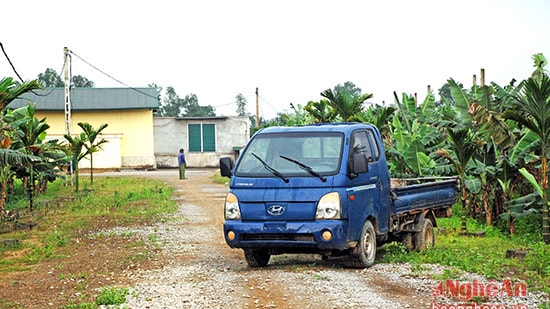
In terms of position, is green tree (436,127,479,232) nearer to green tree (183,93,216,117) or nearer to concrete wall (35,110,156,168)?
concrete wall (35,110,156,168)

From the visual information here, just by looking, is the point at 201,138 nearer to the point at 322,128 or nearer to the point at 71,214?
the point at 71,214

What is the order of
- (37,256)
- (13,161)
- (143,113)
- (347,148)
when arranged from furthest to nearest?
1. (143,113)
2. (13,161)
3. (37,256)
4. (347,148)

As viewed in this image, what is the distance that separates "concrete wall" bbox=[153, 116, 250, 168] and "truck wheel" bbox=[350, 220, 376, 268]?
42.3m

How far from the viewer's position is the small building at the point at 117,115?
51.1 m

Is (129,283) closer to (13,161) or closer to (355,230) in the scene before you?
(355,230)

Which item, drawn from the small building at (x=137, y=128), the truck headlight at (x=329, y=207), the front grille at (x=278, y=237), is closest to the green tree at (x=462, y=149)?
the truck headlight at (x=329, y=207)

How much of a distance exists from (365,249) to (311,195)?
1.27 meters

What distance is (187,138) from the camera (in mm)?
53656

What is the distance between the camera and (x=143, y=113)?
5234cm

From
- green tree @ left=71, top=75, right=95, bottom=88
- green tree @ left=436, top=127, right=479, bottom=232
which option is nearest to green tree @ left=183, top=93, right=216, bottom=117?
green tree @ left=71, top=75, right=95, bottom=88

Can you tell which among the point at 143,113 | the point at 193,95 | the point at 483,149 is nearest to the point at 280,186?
the point at 483,149

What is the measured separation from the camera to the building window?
2116 inches

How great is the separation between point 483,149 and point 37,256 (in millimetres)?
11507

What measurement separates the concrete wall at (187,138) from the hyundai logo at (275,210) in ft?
140
